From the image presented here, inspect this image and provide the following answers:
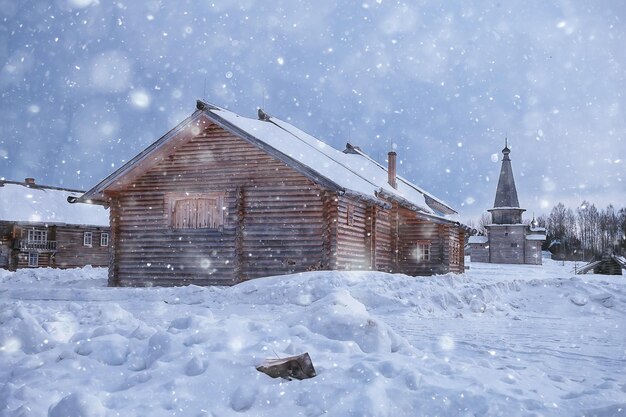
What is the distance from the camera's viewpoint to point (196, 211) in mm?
16500

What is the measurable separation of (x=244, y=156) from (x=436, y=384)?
1279cm

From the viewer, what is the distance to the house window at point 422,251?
24297mm

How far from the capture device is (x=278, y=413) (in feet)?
12.2

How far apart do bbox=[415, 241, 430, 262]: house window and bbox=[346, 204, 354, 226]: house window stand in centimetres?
837

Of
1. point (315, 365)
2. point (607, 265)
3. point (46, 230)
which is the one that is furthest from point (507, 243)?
point (315, 365)

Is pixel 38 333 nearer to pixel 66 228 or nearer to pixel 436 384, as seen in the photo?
pixel 436 384

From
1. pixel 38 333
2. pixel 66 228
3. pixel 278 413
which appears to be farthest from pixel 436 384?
pixel 66 228

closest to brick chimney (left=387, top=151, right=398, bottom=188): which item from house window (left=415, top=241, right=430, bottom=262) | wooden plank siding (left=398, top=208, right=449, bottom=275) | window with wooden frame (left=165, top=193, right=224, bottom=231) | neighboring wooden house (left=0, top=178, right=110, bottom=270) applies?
wooden plank siding (left=398, top=208, right=449, bottom=275)

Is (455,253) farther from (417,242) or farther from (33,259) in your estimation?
(33,259)

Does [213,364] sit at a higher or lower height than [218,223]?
lower

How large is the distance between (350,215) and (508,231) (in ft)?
151

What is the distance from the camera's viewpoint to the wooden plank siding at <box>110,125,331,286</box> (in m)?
15.6

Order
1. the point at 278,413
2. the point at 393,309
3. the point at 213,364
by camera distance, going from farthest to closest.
Result: the point at 393,309, the point at 213,364, the point at 278,413

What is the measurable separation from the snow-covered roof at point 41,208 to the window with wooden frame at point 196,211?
2535cm
